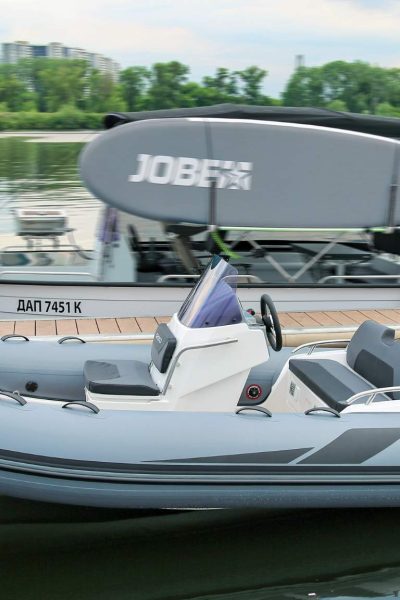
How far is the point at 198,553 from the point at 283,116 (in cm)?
412

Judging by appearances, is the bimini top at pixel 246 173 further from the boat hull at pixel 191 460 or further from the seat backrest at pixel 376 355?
the boat hull at pixel 191 460

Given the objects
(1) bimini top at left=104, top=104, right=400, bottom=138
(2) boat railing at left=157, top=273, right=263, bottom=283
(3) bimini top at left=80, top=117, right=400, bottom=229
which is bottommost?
(2) boat railing at left=157, top=273, right=263, bottom=283

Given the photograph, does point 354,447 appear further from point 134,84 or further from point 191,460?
point 134,84

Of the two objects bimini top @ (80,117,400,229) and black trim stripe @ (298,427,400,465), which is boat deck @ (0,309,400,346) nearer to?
bimini top @ (80,117,400,229)

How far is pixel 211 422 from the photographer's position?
4.23 metres

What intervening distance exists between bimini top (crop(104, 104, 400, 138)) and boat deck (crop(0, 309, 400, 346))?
1.66 meters

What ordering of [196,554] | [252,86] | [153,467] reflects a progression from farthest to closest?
[252,86] < [196,554] < [153,467]

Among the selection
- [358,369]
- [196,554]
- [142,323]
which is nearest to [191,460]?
[196,554]

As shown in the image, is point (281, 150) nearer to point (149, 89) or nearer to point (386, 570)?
point (386, 570)

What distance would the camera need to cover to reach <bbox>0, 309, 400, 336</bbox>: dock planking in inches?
268

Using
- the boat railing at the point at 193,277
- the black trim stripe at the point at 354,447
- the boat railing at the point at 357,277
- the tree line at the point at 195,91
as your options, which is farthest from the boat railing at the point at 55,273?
the tree line at the point at 195,91

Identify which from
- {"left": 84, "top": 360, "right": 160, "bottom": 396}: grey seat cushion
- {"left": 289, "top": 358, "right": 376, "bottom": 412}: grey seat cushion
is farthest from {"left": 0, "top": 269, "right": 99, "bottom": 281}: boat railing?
{"left": 289, "top": 358, "right": 376, "bottom": 412}: grey seat cushion

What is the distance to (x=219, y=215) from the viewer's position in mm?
6875

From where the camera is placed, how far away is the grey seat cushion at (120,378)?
4.59m
